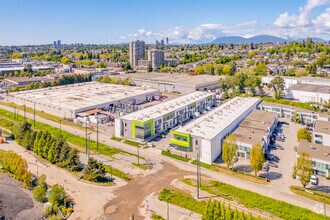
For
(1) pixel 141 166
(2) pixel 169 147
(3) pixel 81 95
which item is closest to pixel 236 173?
(2) pixel 169 147

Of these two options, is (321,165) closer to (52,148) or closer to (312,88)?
(52,148)

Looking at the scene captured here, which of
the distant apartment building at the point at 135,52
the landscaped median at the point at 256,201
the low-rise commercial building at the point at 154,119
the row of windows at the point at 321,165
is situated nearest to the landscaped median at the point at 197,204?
the landscaped median at the point at 256,201

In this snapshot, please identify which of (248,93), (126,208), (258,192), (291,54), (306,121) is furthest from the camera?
(291,54)

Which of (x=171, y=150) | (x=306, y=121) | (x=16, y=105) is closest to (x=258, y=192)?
(x=171, y=150)

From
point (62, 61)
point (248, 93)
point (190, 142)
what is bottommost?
point (190, 142)

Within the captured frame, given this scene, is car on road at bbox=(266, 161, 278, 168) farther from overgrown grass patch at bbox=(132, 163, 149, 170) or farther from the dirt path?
overgrown grass patch at bbox=(132, 163, 149, 170)

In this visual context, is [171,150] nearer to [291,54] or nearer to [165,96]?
[165,96]
